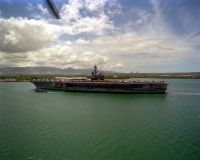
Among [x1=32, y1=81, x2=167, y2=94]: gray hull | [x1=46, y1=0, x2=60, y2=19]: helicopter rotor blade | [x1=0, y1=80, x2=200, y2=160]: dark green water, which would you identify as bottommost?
[x1=0, y1=80, x2=200, y2=160]: dark green water

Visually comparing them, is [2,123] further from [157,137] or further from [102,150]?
[157,137]

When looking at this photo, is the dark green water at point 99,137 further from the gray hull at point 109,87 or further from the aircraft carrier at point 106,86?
the aircraft carrier at point 106,86

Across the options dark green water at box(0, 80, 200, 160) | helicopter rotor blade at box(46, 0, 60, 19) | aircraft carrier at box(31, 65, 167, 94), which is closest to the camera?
helicopter rotor blade at box(46, 0, 60, 19)

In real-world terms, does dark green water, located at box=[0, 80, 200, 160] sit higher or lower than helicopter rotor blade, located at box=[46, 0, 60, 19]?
lower

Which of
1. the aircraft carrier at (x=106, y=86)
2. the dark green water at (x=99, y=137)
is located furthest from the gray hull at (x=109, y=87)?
the dark green water at (x=99, y=137)

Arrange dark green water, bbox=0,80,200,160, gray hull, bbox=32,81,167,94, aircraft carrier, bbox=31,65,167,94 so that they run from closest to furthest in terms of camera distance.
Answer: dark green water, bbox=0,80,200,160 → gray hull, bbox=32,81,167,94 → aircraft carrier, bbox=31,65,167,94

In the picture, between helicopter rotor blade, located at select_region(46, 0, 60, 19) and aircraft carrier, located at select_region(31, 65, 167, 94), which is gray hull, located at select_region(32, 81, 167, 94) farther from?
helicopter rotor blade, located at select_region(46, 0, 60, 19)

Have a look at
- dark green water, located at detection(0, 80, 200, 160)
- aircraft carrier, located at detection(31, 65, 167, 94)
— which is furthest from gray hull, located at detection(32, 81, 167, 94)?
dark green water, located at detection(0, 80, 200, 160)

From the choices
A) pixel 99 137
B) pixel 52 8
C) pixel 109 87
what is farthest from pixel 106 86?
pixel 52 8

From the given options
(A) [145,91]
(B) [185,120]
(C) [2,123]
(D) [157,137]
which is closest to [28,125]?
(C) [2,123]

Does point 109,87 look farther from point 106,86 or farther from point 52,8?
point 52,8
